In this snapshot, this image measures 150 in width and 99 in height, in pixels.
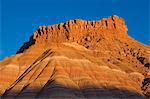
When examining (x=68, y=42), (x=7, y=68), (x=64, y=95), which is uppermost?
(x=68, y=42)

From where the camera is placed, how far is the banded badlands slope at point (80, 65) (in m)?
126

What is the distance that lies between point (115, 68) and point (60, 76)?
23119 millimetres

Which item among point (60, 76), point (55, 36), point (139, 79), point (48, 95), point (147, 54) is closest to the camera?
point (48, 95)

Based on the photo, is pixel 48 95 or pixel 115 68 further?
pixel 115 68

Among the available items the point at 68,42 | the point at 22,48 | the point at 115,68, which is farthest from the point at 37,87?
the point at 22,48

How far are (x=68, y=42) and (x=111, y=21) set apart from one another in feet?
81.9

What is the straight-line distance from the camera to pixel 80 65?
139 metres

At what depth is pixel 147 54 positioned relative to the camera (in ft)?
540

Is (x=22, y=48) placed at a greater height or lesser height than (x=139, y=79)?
greater

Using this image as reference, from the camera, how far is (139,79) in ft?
471

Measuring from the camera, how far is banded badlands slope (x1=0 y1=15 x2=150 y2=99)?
126062 millimetres

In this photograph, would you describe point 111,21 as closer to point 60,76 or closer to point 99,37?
point 99,37

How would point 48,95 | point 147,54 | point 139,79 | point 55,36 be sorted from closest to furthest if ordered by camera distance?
point 48,95, point 139,79, point 147,54, point 55,36

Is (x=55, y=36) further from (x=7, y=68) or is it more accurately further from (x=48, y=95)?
(x=48, y=95)
